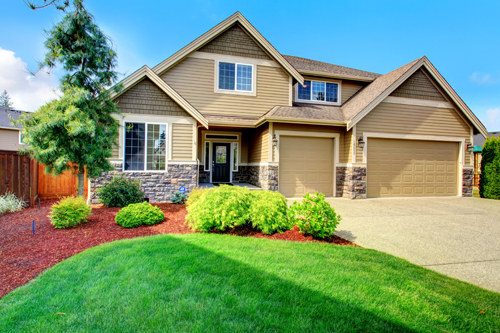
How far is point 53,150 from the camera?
5.91 meters

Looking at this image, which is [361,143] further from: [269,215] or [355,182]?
[269,215]

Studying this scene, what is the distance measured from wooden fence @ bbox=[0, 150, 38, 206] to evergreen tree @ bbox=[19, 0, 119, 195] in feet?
4.89

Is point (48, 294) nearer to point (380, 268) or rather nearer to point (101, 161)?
point (380, 268)

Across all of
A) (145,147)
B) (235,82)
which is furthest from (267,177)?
(235,82)

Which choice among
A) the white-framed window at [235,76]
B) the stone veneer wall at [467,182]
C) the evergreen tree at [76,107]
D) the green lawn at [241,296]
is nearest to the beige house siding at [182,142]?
the evergreen tree at [76,107]

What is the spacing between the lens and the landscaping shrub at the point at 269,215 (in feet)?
16.4

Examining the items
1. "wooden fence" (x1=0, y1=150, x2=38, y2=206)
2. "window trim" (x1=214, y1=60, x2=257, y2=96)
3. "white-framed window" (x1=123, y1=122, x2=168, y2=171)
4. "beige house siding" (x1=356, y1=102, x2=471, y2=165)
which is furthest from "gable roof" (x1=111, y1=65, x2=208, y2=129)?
"beige house siding" (x1=356, y1=102, x2=471, y2=165)

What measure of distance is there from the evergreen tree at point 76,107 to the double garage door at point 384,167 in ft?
21.6

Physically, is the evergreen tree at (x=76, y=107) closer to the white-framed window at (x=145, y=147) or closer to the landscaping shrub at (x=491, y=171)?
the white-framed window at (x=145, y=147)

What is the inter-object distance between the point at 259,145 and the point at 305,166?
7.42 ft

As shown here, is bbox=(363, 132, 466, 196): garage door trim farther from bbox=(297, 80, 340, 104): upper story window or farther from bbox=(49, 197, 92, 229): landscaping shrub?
bbox=(49, 197, 92, 229): landscaping shrub

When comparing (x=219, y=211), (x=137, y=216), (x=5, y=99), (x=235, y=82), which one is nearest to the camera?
(x=219, y=211)

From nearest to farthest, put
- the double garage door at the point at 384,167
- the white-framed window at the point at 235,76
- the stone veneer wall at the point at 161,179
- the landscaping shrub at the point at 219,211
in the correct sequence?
1. the landscaping shrub at the point at 219,211
2. the stone veneer wall at the point at 161,179
3. the double garage door at the point at 384,167
4. the white-framed window at the point at 235,76

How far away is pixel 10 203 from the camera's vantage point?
269 inches
